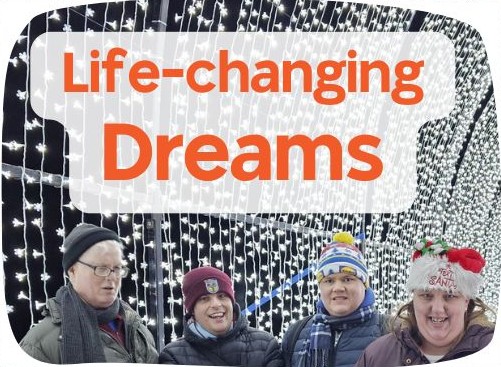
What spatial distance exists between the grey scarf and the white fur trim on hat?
657mm

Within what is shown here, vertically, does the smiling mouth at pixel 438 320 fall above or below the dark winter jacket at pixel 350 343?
above

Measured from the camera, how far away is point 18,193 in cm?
142

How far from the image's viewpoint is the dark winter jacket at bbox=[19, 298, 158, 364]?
1425 millimetres

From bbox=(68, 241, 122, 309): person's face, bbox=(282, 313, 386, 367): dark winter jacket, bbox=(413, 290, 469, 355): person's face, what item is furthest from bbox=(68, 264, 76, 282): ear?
bbox=(413, 290, 469, 355): person's face

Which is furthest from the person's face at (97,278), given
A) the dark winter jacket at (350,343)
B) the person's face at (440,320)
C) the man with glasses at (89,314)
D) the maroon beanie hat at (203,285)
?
the person's face at (440,320)

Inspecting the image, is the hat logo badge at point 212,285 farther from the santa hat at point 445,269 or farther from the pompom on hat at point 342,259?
the santa hat at point 445,269

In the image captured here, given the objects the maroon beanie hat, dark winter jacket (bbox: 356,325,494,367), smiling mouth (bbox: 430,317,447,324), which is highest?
the maroon beanie hat

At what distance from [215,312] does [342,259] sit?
0.29m

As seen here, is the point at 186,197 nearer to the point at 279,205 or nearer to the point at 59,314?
the point at 279,205

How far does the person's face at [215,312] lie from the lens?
147cm

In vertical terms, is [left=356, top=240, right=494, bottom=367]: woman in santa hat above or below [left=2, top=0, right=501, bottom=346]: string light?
below

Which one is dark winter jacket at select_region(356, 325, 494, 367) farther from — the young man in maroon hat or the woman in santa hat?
the young man in maroon hat

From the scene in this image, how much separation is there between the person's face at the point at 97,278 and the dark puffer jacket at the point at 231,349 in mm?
173

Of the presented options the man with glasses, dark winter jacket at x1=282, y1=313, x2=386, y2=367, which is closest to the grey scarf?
the man with glasses
